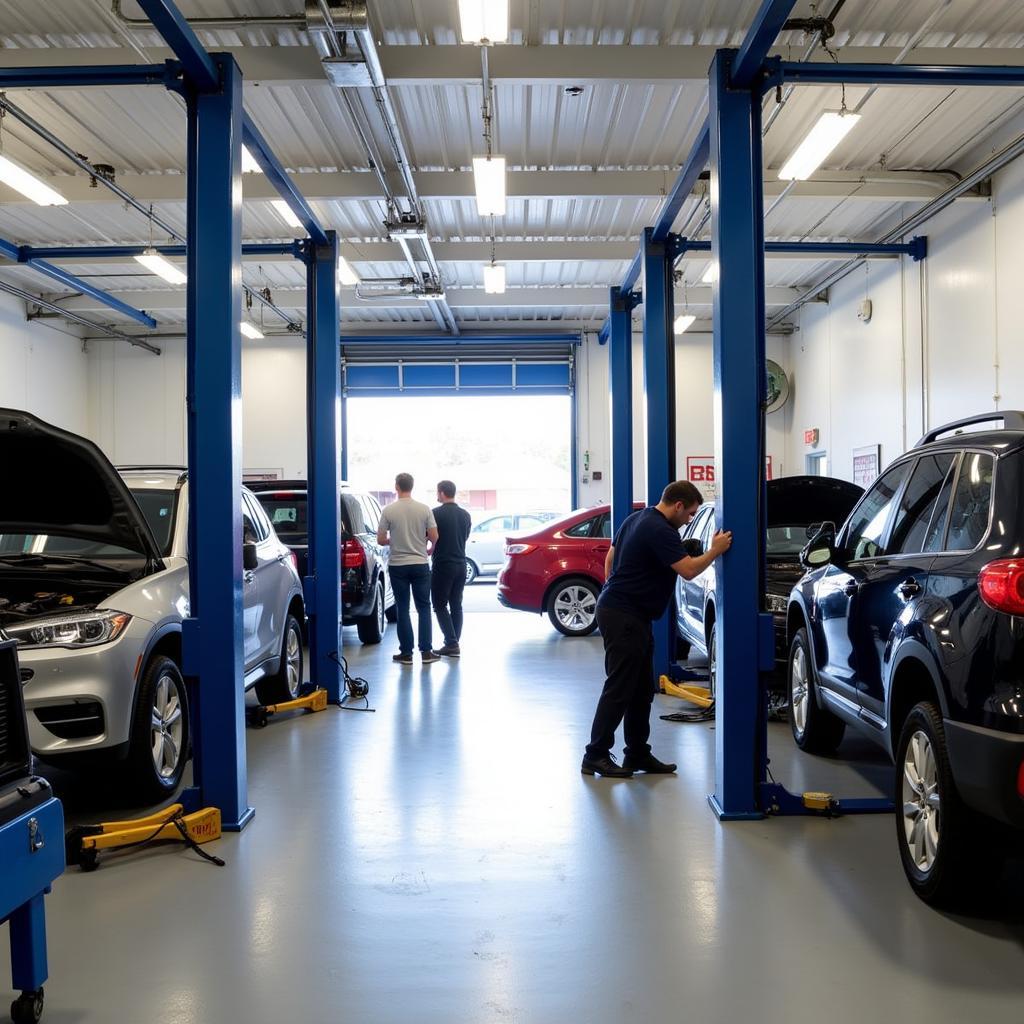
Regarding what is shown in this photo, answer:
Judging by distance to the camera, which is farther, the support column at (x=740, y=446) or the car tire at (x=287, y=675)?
the car tire at (x=287, y=675)

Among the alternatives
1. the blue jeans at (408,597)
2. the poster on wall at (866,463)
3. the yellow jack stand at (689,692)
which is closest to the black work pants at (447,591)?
the blue jeans at (408,597)

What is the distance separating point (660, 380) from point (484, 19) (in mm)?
3033

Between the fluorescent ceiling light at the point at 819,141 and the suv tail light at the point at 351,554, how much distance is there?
17.2ft

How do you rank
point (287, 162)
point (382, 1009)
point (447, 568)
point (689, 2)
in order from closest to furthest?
point (382, 1009) < point (689, 2) < point (447, 568) < point (287, 162)

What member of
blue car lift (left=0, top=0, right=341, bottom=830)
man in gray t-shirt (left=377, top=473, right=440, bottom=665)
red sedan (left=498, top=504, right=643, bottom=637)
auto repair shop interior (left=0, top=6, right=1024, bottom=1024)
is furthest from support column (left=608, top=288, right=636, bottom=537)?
blue car lift (left=0, top=0, right=341, bottom=830)

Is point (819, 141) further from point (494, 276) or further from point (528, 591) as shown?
point (494, 276)

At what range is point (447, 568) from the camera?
9648 mm

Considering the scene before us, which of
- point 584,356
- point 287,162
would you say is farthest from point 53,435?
point 584,356

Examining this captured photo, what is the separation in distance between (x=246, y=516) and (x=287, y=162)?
5.68 metres

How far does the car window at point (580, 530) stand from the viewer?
10.7m

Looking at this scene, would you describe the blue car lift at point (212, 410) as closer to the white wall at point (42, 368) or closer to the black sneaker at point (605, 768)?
the black sneaker at point (605, 768)

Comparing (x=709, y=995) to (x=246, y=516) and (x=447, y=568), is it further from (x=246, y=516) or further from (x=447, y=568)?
(x=447, y=568)

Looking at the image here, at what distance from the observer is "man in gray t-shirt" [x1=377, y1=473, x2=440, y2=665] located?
29.0 feet

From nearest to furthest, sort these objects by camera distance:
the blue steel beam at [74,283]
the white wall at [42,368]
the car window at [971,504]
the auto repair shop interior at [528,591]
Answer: the auto repair shop interior at [528,591] → the car window at [971,504] → the blue steel beam at [74,283] → the white wall at [42,368]
